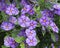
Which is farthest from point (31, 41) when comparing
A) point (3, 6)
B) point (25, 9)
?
point (3, 6)

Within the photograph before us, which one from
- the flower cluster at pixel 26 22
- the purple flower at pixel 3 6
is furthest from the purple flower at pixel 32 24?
the purple flower at pixel 3 6

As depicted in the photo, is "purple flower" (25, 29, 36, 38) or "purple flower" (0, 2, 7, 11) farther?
"purple flower" (0, 2, 7, 11)

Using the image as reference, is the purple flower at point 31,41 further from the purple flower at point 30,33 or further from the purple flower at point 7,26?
the purple flower at point 7,26

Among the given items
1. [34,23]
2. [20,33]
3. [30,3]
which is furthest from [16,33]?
[30,3]

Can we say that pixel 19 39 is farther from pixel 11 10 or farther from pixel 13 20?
pixel 11 10

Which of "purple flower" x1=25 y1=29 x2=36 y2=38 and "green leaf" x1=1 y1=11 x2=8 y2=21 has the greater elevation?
"green leaf" x1=1 y1=11 x2=8 y2=21

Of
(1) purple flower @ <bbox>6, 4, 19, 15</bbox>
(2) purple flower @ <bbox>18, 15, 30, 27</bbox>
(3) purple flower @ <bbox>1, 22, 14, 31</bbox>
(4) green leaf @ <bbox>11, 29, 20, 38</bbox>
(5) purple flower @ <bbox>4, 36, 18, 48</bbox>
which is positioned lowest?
(5) purple flower @ <bbox>4, 36, 18, 48</bbox>

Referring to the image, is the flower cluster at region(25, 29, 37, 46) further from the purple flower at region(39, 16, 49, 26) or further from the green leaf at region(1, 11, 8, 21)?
the green leaf at region(1, 11, 8, 21)

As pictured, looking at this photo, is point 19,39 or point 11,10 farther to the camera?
point 11,10

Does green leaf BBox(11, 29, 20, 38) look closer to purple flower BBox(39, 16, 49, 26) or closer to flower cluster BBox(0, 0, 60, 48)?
flower cluster BBox(0, 0, 60, 48)

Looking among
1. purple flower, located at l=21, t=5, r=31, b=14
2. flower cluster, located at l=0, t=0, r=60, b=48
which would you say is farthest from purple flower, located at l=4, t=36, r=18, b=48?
purple flower, located at l=21, t=5, r=31, b=14
